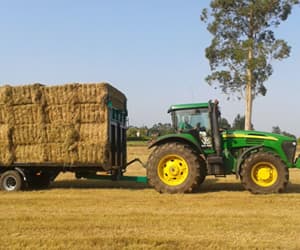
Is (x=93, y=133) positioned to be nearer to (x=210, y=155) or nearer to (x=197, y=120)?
(x=197, y=120)

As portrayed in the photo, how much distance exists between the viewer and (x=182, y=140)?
1090cm

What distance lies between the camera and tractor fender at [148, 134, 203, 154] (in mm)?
10766

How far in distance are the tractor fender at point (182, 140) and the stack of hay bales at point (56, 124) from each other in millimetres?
1171

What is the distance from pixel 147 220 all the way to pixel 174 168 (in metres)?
3.45

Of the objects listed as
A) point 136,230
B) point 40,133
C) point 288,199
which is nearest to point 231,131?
point 288,199

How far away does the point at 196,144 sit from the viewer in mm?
10734

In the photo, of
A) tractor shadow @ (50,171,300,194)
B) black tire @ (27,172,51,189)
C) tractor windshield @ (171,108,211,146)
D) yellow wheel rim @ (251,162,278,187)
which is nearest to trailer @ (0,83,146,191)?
black tire @ (27,172,51,189)

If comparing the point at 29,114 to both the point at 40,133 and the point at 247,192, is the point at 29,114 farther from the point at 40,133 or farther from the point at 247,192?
the point at 247,192

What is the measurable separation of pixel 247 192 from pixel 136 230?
188 inches

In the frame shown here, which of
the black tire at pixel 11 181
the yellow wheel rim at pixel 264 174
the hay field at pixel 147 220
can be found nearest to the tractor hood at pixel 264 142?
the yellow wheel rim at pixel 264 174

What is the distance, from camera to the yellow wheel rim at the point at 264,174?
10305 mm

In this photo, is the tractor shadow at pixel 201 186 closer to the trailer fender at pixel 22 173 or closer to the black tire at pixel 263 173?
the black tire at pixel 263 173

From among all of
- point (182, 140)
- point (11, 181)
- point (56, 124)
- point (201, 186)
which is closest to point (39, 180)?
point (11, 181)

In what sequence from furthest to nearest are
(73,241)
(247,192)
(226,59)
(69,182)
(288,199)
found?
1. (226,59)
2. (69,182)
3. (247,192)
4. (288,199)
5. (73,241)
